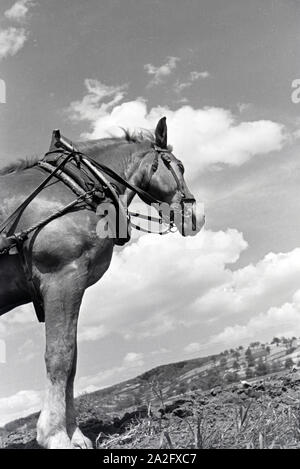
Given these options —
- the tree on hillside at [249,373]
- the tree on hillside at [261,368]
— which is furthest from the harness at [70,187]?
the tree on hillside at [261,368]

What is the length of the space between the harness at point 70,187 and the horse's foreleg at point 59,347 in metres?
0.42

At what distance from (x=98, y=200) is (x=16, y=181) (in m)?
1.06

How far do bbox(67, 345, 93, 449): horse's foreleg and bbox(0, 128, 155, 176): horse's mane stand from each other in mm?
2561

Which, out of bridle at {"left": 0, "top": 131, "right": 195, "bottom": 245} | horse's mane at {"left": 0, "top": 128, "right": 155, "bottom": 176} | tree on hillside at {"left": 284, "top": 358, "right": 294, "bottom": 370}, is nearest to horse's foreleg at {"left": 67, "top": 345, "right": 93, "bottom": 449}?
bridle at {"left": 0, "top": 131, "right": 195, "bottom": 245}

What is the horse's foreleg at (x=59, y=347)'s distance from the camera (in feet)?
17.0

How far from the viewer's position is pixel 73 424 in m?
5.67

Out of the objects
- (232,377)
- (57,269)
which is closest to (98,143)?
(57,269)

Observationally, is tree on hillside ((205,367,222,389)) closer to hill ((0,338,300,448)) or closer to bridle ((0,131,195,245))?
hill ((0,338,300,448))

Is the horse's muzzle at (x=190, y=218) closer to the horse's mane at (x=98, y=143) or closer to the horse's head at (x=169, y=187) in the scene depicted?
the horse's head at (x=169, y=187)

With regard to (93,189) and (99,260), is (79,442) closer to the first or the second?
(99,260)

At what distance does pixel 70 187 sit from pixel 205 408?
3390 mm

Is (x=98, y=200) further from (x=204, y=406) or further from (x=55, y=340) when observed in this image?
(x=204, y=406)

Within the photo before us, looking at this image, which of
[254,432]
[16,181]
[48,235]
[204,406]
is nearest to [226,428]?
Result: [254,432]
